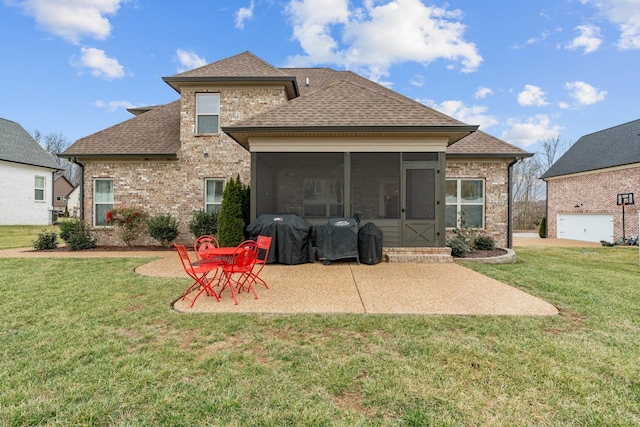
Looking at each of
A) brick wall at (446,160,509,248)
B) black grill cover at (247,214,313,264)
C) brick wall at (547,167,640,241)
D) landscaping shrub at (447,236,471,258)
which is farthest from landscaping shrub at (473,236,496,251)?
brick wall at (547,167,640,241)

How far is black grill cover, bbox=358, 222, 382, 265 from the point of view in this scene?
7.52 meters

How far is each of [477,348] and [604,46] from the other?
20267 millimetres

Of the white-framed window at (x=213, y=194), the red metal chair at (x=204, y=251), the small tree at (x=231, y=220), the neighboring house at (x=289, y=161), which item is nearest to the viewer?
the red metal chair at (x=204, y=251)

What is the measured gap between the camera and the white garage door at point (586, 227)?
15977 mm

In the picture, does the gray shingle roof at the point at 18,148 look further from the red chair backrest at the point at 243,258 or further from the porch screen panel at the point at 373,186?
the red chair backrest at the point at 243,258

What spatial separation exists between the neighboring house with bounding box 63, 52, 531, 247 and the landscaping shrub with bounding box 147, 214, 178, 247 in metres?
0.43

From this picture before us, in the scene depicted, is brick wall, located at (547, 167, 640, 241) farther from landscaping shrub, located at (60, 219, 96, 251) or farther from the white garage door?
landscaping shrub, located at (60, 219, 96, 251)

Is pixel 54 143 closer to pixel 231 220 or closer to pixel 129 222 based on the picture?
pixel 129 222

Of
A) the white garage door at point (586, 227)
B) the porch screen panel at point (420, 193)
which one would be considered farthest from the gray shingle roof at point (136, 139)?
the white garage door at point (586, 227)

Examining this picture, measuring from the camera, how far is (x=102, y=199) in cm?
1109

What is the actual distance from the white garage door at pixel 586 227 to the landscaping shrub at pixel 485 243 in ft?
36.4

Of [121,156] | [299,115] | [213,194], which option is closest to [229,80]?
[299,115]

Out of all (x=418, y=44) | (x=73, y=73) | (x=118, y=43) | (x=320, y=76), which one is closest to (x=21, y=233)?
(x=118, y=43)

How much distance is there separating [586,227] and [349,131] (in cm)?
1741
